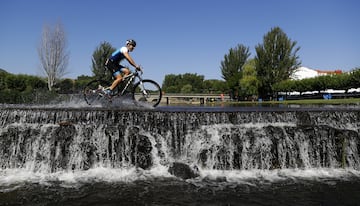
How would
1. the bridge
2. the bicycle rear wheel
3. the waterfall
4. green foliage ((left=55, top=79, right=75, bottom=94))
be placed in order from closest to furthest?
the waterfall → the bicycle rear wheel → green foliage ((left=55, top=79, right=75, bottom=94)) → the bridge

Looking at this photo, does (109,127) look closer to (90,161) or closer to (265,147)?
(90,161)

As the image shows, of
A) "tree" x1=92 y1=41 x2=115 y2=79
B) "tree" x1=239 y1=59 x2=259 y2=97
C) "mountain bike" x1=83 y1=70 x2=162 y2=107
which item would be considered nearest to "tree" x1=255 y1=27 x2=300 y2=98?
"tree" x1=239 y1=59 x2=259 y2=97

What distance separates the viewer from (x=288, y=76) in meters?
61.6

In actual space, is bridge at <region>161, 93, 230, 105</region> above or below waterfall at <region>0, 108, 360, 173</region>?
above

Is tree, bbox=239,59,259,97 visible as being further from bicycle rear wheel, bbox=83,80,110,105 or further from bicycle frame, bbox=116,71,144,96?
bicycle frame, bbox=116,71,144,96

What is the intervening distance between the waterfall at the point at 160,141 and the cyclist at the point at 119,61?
165cm

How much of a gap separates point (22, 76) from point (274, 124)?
52.9 metres

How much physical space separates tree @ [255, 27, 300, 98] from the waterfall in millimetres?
52518

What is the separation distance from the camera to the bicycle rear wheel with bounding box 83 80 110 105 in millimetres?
11055

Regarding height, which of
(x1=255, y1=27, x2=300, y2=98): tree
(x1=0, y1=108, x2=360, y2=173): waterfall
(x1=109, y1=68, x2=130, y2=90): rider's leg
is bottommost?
(x1=0, y1=108, x2=360, y2=173): waterfall

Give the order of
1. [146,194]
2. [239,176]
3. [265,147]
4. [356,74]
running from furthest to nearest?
1. [356,74]
2. [265,147]
3. [239,176]
4. [146,194]

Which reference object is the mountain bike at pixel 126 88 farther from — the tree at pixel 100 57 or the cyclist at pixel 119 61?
the tree at pixel 100 57

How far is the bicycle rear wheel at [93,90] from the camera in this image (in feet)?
36.3

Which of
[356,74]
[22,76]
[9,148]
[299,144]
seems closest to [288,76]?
[356,74]
